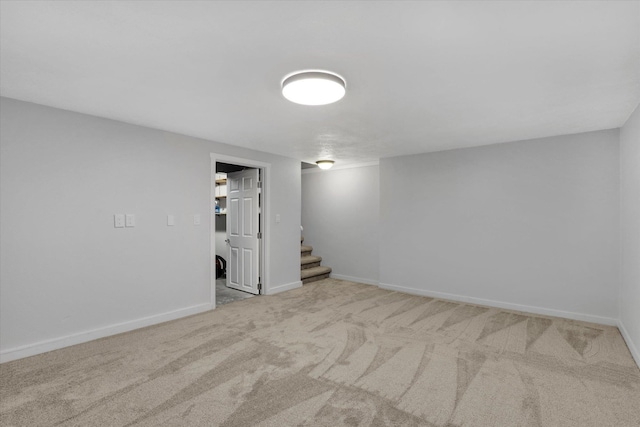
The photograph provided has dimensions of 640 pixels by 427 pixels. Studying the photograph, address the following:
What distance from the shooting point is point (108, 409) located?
201 cm

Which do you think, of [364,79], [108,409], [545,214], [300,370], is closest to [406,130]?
[364,79]

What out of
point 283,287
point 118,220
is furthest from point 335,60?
point 283,287

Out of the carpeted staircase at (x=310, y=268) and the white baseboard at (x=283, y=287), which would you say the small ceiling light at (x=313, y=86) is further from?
the carpeted staircase at (x=310, y=268)

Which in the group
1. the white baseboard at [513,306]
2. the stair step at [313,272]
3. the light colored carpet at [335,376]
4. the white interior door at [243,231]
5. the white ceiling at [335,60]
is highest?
the white ceiling at [335,60]

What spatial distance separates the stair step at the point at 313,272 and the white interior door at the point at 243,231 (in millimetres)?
1040

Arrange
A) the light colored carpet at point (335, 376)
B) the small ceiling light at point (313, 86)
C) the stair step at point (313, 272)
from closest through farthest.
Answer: the light colored carpet at point (335, 376) < the small ceiling light at point (313, 86) < the stair step at point (313, 272)

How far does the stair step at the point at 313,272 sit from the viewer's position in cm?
570

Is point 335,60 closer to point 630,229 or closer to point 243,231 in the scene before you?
point 630,229

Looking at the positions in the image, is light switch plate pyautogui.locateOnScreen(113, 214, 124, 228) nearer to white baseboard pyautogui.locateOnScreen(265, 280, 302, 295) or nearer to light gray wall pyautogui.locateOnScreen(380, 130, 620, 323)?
white baseboard pyautogui.locateOnScreen(265, 280, 302, 295)

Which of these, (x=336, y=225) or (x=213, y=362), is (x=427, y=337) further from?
(x=336, y=225)

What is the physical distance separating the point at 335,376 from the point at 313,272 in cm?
351

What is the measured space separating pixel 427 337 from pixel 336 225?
11.1 ft

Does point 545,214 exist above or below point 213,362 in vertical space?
above

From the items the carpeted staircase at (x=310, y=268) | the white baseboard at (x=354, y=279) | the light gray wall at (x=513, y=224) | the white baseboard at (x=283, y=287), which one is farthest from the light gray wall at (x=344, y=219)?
the white baseboard at (x=283, y=287)
